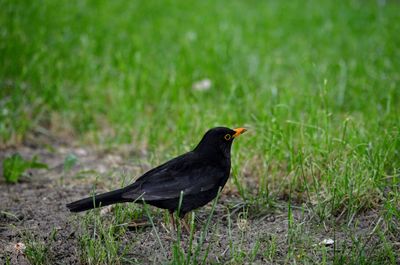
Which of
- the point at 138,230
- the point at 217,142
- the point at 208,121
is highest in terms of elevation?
the point at 217,142

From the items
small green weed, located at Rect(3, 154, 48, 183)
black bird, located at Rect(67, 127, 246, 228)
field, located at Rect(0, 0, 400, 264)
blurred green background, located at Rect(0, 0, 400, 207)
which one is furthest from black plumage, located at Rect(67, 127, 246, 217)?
small green weed, located at Rect(3, 154, 48, 183)

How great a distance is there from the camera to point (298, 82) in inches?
279

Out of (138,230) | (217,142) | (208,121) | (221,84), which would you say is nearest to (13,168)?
(138,230)

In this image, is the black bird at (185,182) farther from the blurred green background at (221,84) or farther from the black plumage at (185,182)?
the blurred green background at (221,84)

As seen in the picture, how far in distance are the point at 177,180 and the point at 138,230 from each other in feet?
1.47

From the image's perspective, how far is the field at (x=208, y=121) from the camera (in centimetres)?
366

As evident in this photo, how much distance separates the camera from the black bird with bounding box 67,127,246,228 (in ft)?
12.0

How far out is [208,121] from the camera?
5648 millimetres

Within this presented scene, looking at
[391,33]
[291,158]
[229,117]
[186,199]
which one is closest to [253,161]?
[291,158]

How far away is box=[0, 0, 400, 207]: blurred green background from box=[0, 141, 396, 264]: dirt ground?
1.05 ft

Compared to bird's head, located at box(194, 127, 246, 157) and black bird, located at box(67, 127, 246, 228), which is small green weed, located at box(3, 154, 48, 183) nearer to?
black bird, located at box(67, 127, 246, 228)

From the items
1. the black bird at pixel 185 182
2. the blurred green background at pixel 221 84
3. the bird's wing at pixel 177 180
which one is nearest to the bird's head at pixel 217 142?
the black bird at pixel 185 182

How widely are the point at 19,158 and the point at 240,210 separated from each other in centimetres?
204

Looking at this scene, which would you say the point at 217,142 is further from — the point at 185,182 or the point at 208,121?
the point at 208,121
